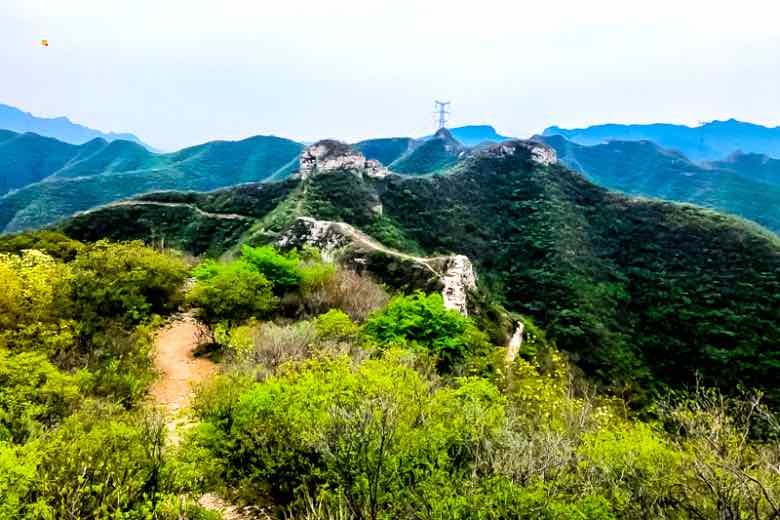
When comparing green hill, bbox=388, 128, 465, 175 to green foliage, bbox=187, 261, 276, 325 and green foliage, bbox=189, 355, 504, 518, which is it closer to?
green foliage, bbox=187, 261, 276, 325

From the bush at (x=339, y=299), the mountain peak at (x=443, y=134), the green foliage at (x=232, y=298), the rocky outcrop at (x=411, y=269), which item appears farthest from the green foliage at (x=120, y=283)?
the mountain peak at (x=443, y=134)

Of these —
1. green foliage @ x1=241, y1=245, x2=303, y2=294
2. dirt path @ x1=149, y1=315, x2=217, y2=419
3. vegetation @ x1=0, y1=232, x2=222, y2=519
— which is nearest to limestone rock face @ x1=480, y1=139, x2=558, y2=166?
green foliage @ x1=241, y1=245, x2=303, y2=294

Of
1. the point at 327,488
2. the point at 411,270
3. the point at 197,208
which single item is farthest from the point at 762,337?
the point at 197,208

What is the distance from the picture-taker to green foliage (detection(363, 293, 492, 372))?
595 inches

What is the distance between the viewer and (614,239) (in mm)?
71625

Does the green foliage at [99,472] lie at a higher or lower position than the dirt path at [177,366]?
higher

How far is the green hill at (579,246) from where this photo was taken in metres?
47.8

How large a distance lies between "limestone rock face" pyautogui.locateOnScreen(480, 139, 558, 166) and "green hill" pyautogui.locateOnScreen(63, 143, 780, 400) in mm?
2624

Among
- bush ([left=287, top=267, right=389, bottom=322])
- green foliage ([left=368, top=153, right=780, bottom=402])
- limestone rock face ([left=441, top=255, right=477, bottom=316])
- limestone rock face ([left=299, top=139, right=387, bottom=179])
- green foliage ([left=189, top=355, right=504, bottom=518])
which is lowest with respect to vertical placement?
green foliage ([left=368, top=153, right=780, bottom=402])

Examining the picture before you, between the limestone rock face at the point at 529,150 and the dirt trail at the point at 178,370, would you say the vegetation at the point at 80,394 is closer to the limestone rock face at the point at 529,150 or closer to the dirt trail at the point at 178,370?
the dirt trail at the point at 178,370

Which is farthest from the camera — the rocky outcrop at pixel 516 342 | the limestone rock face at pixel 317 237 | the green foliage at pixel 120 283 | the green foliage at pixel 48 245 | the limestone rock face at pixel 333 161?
the limestone rock face at pixel 333 161

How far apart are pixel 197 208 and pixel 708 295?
8029 centimetres

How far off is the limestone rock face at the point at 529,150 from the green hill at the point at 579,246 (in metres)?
2.62

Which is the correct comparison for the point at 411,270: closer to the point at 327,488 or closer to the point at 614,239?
the point at 327,488
